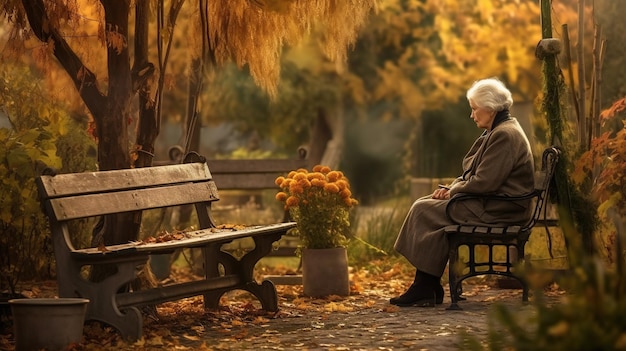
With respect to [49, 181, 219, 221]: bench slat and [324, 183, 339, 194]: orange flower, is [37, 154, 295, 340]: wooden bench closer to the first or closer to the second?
[49, 181, 219, 221]: bench slat

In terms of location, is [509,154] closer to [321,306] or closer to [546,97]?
[546,97]

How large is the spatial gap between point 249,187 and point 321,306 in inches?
127

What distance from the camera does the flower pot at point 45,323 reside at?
21.5ft

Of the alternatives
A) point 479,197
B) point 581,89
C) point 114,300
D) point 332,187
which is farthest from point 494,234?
point 114,300

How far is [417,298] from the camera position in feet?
29.0

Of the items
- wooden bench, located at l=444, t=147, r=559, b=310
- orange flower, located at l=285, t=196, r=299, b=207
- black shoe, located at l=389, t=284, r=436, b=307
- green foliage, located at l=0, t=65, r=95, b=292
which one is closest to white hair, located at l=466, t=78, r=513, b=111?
wooden bench, located at l=444, t=147, r=559, b=310

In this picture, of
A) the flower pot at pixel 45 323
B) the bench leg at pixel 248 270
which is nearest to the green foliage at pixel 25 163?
the flower pot at pixel 45 323

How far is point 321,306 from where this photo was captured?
8.91 metres

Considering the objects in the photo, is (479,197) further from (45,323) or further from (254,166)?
(254,166)

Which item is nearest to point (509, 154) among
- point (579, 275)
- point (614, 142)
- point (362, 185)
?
point (614, 142)

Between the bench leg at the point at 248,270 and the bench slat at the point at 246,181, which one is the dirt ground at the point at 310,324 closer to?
the bench leg at the point at 248,270

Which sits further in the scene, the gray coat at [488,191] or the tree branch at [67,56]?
the gray coat at [488,191]

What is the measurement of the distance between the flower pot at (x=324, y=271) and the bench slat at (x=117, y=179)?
1263 millimetres

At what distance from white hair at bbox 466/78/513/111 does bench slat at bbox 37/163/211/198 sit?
2.13 m
